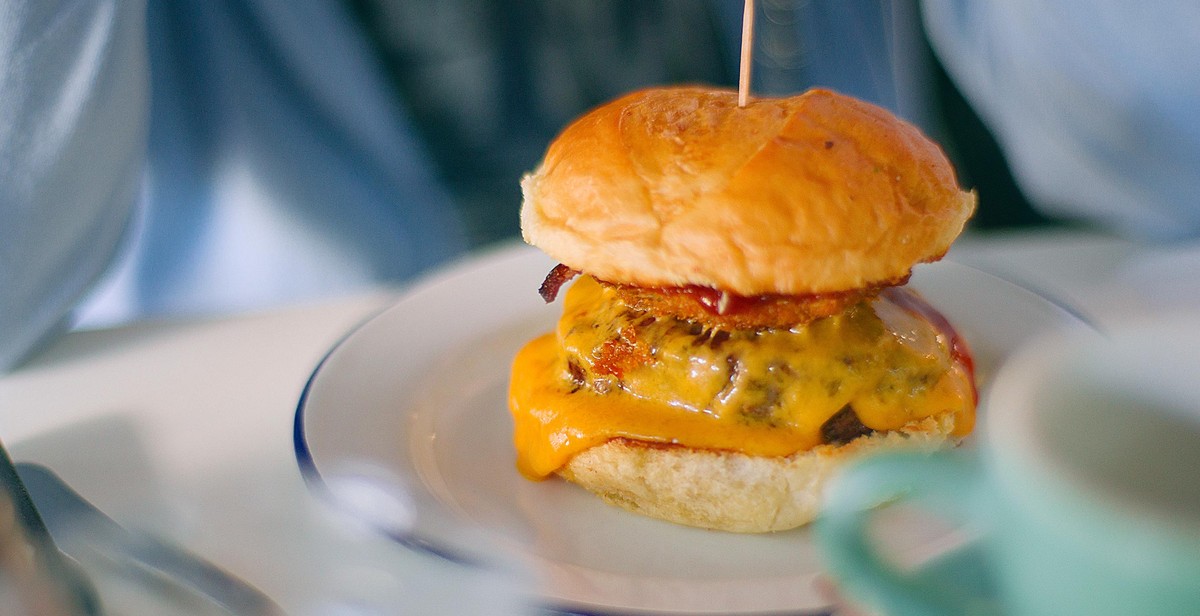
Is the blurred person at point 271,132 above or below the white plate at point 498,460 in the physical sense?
above

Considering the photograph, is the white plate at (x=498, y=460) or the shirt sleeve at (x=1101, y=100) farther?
the shirt sleeve at (x=1101, y=100)

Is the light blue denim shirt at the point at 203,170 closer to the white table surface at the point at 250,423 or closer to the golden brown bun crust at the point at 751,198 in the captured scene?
the white table surface at the point at 250,423

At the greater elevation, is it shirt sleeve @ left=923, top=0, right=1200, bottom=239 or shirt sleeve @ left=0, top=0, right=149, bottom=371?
shirt sleeve @ left=0, top=0, right=149, bottom=371

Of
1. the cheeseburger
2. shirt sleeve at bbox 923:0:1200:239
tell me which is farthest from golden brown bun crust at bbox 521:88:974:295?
shirt sleeve at bbox 923:0:1200:239

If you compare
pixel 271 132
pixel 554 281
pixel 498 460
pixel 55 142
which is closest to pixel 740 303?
pixel 554 281

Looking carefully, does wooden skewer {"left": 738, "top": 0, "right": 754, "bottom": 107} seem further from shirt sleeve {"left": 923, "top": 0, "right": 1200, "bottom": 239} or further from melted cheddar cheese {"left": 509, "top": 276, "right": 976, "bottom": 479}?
shirt sleeve {"left": 923, "top": 0, "right": 1200, "bottom": 239}

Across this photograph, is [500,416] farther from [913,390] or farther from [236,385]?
[913,390]

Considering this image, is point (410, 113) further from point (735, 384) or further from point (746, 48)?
point (735, 384)

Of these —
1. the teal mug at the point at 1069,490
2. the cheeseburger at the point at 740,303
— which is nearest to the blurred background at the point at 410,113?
the cheeseburger at the point at 740,303
